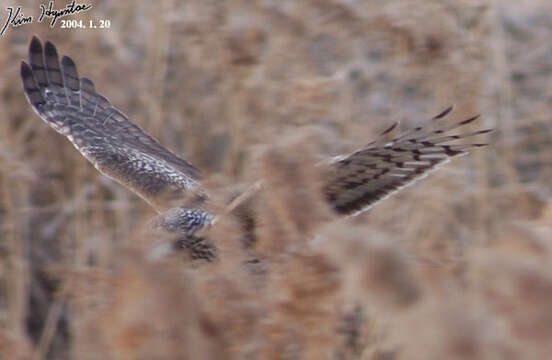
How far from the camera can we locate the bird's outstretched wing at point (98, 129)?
11.1ft

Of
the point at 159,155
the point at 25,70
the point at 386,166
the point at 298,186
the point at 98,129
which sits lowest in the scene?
the point at 298,186

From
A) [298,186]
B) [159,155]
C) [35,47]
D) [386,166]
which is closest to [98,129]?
[159,155]

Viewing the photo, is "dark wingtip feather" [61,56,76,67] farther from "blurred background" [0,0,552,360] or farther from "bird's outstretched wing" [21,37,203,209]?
"blurred background" [0,0,552,360]

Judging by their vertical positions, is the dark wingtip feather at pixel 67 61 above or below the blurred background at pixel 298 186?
above

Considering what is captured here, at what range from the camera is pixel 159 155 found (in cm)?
362

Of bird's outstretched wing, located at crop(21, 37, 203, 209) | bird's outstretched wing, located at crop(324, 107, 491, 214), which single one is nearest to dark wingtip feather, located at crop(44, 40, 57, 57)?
bird's outstretched wing, located at crop(21, 37, 203, 209)

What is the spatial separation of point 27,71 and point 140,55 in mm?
476

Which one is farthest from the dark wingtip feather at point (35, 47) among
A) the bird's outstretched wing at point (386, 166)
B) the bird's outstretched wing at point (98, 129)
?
the bird's outstretched wing at point (386, 166)

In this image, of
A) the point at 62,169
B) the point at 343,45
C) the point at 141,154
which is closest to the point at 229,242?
the point at 343,45

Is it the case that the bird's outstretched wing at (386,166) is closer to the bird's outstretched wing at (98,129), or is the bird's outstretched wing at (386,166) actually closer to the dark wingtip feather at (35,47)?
the bird's outstretched wing at (98,129)

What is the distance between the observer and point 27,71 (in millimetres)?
3666

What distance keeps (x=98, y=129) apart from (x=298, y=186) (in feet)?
7.95

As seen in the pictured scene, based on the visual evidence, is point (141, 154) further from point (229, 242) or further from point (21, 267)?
point (229, 242)
